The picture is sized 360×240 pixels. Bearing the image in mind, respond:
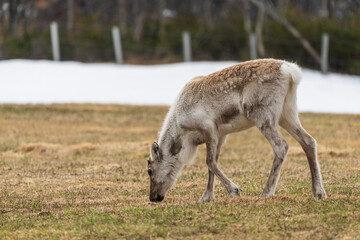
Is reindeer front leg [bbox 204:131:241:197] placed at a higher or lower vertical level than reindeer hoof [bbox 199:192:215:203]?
higher

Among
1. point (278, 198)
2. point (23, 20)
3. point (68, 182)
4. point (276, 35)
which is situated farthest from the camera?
point (23, 20)

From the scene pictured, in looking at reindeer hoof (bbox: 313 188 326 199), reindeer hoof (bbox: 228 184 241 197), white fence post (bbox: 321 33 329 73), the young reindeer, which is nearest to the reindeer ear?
the young reindeer

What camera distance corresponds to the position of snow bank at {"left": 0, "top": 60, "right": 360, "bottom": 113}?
24.7 meters

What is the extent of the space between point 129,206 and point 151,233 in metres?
1.82

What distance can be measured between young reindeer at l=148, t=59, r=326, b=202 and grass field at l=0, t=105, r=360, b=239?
1.09ft

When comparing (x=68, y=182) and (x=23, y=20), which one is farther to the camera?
(x=23, y=20)

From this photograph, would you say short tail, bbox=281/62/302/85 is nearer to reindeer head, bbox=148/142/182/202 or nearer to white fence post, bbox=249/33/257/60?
reindeer head, bbox=148/142/182/202

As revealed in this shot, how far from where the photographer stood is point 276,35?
32.0 meters

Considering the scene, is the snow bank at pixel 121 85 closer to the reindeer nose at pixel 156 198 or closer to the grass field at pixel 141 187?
the grass field at pixel 141 187

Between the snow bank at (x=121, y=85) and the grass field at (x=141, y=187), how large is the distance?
14.3ft

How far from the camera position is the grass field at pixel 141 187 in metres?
7.39

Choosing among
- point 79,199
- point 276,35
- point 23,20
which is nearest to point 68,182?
point 79,199

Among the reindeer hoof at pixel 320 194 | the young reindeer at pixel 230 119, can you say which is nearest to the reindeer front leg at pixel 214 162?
the young reindeer at pixel 230 119

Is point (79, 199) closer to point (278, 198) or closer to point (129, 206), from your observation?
point (129, 206)
